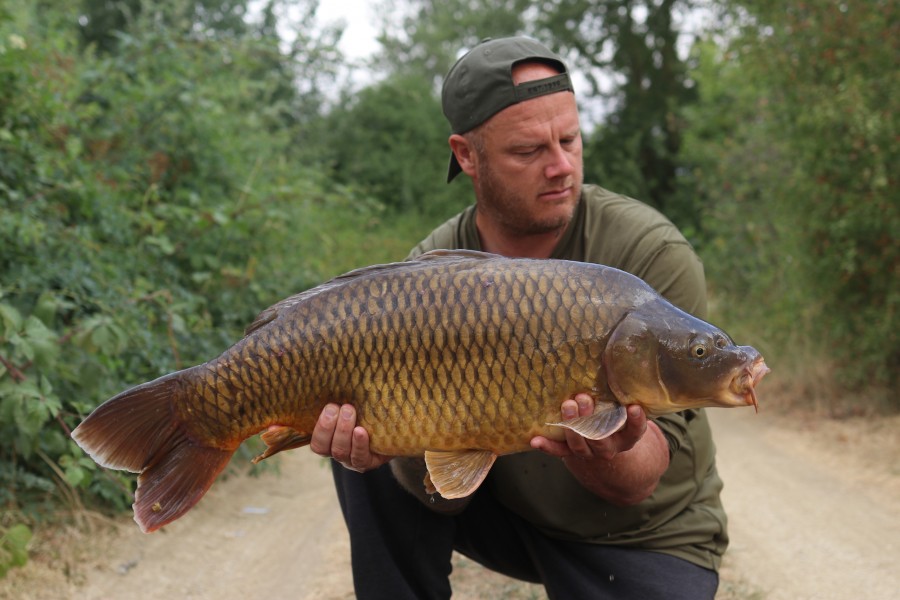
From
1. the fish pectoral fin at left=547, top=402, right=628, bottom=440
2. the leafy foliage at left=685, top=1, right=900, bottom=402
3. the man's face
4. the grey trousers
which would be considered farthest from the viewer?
the leafy foliage at left=685, top=1, right=900, bottom=402

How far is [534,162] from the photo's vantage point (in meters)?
2.25

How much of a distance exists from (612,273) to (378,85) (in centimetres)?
1331

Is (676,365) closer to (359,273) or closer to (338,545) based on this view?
(359,273)

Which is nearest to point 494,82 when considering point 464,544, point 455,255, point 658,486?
point 455,255

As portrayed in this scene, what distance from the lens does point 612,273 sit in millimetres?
1694

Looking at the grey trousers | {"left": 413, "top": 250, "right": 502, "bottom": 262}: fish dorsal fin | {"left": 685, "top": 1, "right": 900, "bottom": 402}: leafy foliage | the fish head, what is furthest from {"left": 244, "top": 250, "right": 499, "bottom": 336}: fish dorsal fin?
{"left": 685, "top": 1, "right": 900, "bottom": 402}: leafy foliage

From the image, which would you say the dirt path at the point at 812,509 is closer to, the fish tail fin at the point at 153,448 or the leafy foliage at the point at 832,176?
the leafy foliage at the point at 832,176

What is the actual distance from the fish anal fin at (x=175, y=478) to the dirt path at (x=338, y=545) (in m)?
1.11

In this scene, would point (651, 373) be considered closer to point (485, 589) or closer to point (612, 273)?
point (612, 273)

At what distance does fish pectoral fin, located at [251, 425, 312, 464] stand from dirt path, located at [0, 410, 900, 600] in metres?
1.16

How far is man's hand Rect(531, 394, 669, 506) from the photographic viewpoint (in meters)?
1.65

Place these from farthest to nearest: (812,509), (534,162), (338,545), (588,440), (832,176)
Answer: (832,176) → (812,509) → (338,545) → (534,162) → (588,440)

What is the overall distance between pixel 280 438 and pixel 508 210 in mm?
811

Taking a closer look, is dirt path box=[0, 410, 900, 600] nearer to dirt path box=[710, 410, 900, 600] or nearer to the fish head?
dirt path box=[710, 410, 900, 600]
